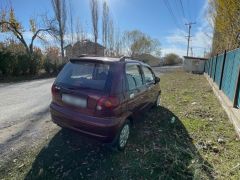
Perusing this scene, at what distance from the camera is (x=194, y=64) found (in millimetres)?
28062

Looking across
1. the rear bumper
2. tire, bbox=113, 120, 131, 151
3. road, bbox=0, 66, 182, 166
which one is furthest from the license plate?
road, bbox=0, 66, 182, 166

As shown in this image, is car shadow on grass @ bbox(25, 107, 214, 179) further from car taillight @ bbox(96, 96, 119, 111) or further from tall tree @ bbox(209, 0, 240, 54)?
tall tree @ bbox(209, 0, 240, 54)

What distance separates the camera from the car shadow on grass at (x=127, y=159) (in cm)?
272

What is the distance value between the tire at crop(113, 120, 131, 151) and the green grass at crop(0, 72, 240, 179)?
116 mm

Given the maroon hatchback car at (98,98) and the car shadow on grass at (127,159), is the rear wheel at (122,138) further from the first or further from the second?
the car shadow on grass at (127,159)

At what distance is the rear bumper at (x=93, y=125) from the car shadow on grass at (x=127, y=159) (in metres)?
0.43

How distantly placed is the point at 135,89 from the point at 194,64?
88.9ft

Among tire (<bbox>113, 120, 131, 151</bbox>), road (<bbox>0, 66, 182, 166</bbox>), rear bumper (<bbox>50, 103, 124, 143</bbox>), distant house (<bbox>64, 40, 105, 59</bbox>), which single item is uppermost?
distant house (<bbox>64, 40, 105, 59</bbox>)

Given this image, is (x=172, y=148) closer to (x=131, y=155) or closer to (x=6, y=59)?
(x=131, y=155)

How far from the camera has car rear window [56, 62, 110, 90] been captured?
10.1ft

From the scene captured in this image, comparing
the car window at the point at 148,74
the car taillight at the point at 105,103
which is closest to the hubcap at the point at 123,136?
the car taillight at the point at 105,103

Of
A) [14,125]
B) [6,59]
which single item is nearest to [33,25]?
[6,59]

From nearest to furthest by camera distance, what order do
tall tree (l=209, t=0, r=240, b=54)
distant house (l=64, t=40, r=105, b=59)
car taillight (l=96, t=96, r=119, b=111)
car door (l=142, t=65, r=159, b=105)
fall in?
car taillight (l=96, t=96, r=119, b=111) → car door (l=142, t=65, r=159, b=105) → tall tree (l=209, t=0, r=240, b=54) → distant house (l=64, t=40, r=105, b=59)

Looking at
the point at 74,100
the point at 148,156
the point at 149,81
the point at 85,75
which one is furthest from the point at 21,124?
the point at 149,81
